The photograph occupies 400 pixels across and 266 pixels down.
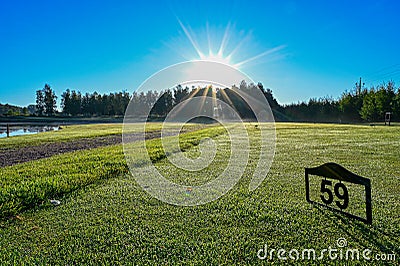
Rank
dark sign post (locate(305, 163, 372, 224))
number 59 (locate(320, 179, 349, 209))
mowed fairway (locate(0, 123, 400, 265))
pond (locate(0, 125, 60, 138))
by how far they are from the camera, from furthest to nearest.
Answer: pond (locate(0, 125, 60, 138))
number 59 (locate(320, 179, 349, 209))
dark sign post (locate(305, 163, 372, 224))
mowed fairway (locate(0, 123, 400, 265))

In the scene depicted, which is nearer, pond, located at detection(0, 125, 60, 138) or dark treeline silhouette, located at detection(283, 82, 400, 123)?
pond, located at detection(0, 125, 60, 138)

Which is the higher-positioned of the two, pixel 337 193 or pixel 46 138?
pixel 46 138

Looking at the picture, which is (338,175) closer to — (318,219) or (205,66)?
(318,219)

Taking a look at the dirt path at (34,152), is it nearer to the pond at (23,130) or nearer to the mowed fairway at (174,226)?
the mowed fairway at (174,226)

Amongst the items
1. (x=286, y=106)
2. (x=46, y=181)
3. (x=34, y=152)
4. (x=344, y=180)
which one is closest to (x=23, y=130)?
(x=34, y=152)

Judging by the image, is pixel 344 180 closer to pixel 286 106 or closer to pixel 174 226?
pixel 174 226

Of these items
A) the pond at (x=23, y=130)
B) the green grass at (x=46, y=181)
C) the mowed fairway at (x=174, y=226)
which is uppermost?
the pond at (x=23, y=130)

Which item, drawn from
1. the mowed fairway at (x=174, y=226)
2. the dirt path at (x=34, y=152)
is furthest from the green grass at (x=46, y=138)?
the mowed fairway at (x=174, y=226)

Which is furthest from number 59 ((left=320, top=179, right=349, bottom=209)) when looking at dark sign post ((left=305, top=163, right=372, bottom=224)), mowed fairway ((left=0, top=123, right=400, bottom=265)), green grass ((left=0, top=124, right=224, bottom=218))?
green grass ((left=0, top=124, right=224, bottom=218))

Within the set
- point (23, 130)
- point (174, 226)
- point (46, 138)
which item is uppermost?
point (23, 130)

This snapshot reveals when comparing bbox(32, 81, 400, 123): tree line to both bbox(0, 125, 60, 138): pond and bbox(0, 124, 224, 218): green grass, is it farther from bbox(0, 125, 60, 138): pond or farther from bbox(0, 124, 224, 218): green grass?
bbox(0, 125, 60, 138): pond

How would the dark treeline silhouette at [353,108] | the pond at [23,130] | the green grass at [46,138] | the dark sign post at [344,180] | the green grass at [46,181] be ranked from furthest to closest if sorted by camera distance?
the dark treeline silhouette at [353,108] → the pond at [23,130] → the green grass at [46,138] → the green grass at [46,181] → the dark sign post at [344,180]

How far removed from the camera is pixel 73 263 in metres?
2.35

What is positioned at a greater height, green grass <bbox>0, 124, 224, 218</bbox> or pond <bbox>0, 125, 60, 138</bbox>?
pond <bbox>0, 125, 60, 138</bbox>
